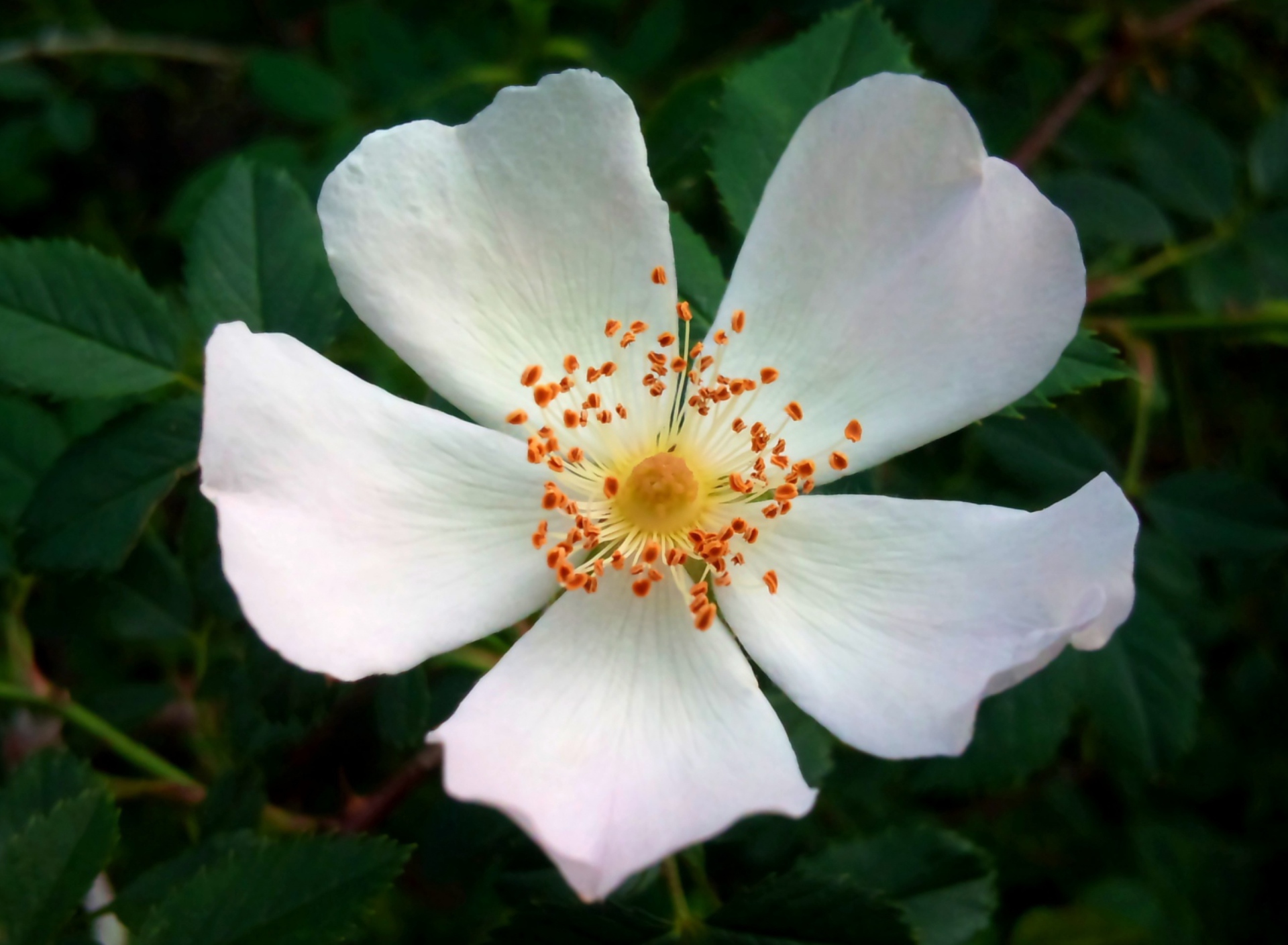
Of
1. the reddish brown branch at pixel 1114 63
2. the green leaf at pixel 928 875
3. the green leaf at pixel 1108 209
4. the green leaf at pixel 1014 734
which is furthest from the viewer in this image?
the reddish brown branch at pixel 1114 63

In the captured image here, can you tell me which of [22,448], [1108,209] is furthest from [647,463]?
[1108,209]

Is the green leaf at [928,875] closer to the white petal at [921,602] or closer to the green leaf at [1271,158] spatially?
the white petal at [921,602]

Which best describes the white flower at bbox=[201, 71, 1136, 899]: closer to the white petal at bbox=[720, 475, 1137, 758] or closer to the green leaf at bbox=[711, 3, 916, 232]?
the white petal at bbox=[720, 475, 1137, 758]

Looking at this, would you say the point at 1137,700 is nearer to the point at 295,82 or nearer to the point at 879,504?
the point at 879,504

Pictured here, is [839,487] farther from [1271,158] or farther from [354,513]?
[1271,158]

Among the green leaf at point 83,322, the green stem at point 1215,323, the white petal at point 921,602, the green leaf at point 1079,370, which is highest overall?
the green leaf at point 83,322

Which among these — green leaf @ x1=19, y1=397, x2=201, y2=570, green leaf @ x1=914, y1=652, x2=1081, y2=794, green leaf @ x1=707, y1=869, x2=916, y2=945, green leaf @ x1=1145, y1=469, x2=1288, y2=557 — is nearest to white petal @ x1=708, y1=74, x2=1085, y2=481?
green leaf @ x1=707, y1=869, x2=916, y2=945

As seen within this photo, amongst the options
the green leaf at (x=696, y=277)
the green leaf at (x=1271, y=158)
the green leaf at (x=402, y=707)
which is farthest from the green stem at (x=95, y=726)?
the green leaf at (x=1271, y=158)

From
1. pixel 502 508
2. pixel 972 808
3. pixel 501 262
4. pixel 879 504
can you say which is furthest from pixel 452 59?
pixel 972 808
